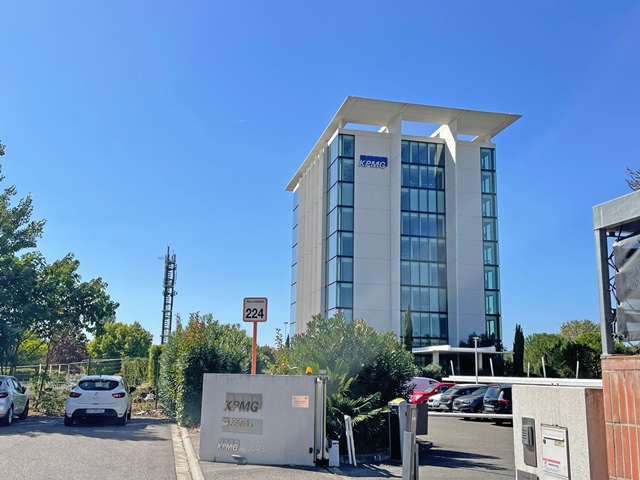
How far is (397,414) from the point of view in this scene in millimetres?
12461

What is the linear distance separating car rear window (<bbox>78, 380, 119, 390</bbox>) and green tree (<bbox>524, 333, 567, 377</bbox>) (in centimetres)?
3681

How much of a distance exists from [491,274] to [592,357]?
15.8m

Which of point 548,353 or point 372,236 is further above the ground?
point 372,236

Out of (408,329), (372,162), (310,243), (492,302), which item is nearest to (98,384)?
(408,329)

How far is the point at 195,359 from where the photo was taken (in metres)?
18.0

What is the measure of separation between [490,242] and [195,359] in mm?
46365

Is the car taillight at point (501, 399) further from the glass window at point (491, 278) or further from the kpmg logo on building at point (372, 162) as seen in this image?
the kpmg logo on building at point (372, 162)

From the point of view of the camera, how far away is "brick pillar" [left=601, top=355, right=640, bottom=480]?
3635 millimetres

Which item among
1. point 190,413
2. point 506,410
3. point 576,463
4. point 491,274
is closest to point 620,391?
point 576,463

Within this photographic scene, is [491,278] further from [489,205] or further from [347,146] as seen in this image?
[347,146]

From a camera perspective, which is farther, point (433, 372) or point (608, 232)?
point (433, 372)

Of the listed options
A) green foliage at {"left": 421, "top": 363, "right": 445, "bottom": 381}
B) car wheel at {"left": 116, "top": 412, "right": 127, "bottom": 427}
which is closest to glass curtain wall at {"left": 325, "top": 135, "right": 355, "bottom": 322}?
green foliage at {"left": 421, "top": 363, "right": 445, "bottom": 381}

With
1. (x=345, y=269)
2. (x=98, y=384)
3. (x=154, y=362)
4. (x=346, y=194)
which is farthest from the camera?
(x=346, y=194)

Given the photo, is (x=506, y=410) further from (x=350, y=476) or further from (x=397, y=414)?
(x=350, y=476)
